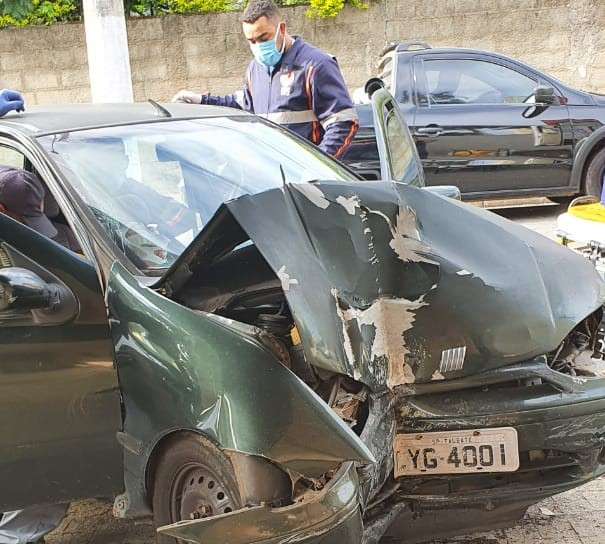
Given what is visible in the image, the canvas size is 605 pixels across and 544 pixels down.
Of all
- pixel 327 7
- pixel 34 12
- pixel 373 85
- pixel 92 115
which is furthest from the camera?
pixel 34 12

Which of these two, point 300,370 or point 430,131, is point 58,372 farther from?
point 430,131

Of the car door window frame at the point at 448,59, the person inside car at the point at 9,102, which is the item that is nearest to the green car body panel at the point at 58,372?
the person inside car at the point at 9,102

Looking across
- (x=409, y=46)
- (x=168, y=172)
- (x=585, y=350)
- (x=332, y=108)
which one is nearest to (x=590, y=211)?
(x=332, y=108)

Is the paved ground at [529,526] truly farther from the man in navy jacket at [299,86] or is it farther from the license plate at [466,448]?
the man in navy jacket at [299,86]

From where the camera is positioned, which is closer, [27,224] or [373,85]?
[27,224]

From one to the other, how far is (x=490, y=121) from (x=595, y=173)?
4.04 feet

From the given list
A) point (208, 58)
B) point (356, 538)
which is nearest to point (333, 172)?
point (356, 538)

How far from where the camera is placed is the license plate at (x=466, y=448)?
258 centimetres

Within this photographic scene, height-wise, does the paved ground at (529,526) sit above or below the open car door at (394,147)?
below

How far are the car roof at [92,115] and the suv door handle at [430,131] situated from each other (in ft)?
14.5

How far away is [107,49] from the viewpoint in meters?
10.5

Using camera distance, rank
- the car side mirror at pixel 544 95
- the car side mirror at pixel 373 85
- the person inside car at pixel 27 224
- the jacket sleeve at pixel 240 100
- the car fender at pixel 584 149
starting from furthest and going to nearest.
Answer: the car fender at pixel 584 149 < the car side mirror at pixel 544 95 < the jacket sleeve at pixel 240 100 < the car side mirror at pixel 373 85 < the person inside car at pixel 27 224

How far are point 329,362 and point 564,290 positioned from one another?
923 mm

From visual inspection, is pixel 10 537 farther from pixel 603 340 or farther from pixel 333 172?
pixel 603 340
